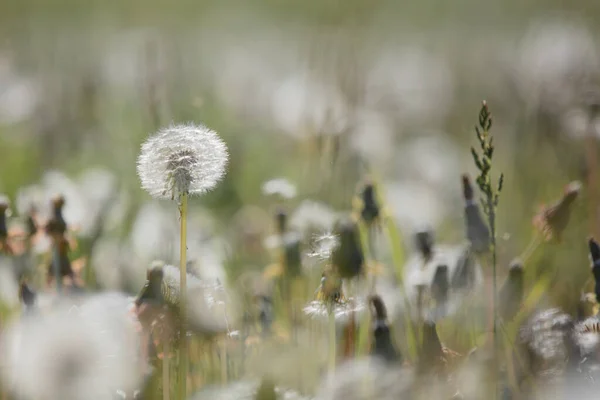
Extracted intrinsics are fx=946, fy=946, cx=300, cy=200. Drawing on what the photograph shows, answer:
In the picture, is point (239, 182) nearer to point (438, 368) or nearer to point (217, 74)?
point (438, 368)

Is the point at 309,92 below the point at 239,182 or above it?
above

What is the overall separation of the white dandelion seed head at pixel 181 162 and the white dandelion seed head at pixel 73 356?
0.75ft

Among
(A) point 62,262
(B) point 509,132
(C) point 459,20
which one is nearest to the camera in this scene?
(A) point 62,262

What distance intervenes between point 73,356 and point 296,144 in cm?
232

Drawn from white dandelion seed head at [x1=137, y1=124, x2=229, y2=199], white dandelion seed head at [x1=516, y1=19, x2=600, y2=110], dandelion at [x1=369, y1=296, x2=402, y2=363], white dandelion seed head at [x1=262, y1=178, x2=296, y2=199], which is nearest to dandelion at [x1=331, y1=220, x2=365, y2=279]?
dandelion at [x1=369, y1=296, x2=402, y2=363]

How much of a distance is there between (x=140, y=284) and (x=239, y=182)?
1178 millimetres

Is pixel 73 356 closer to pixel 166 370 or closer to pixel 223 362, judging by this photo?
pixel 166 370

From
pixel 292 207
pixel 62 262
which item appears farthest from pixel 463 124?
pixel 62 262

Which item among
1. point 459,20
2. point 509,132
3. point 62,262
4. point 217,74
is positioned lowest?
point 62,262

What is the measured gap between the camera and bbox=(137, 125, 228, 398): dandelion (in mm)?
1554

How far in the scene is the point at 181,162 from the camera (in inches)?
62.6

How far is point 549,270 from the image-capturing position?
205cm

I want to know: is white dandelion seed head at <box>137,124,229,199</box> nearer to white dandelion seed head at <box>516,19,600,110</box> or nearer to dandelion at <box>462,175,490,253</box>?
dandelion at <box>462,175,490,253</box>

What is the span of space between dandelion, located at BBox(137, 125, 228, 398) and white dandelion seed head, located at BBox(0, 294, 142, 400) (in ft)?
0.38
